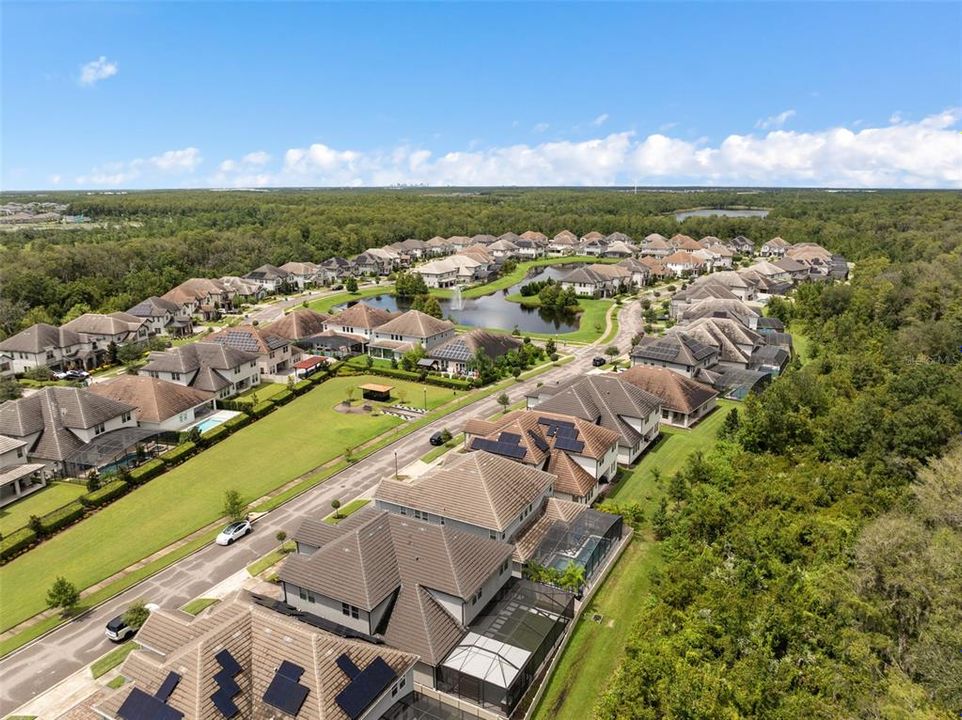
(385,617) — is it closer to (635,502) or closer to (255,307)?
(635,502)

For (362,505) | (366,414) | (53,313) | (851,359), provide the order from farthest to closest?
(53,313) → (851,359) → (366,414) → (362,505)

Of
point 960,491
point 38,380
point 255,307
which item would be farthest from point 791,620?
point 255,307

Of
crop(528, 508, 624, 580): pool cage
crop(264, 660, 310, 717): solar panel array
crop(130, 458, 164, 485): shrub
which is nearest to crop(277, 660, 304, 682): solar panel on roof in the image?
crop(264, 660, 310, 717): solar panel array

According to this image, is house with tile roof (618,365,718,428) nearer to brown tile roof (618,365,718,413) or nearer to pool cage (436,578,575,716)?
brown tile roof (618,365,718,413)

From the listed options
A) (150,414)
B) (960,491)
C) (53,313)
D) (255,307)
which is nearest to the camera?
(960,491)

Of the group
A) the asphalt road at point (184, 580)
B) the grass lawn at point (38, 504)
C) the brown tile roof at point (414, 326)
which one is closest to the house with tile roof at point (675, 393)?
the asphalt road at point (184, 580)

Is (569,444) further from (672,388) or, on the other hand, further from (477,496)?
(672,388)

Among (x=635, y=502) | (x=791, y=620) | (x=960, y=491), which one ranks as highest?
(x=960, y=491)

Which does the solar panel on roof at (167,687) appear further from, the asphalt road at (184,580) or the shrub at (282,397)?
the shrub at (282,397)
